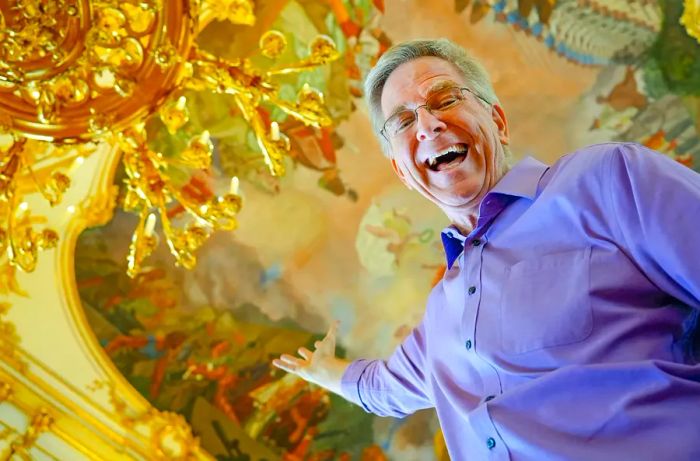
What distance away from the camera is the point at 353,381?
2.69m

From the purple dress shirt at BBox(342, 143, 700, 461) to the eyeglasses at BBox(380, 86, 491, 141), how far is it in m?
0.33

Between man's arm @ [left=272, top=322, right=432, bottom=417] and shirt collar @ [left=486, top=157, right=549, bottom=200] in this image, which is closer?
shirt collar @ [left=486, top=157, right=549, bottom=200]

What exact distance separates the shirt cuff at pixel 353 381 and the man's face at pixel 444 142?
0.79 m

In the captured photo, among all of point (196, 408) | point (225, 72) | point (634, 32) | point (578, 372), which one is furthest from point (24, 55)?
point (634, 32)

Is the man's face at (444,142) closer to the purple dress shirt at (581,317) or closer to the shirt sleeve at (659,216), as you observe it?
the purple dress shirt at (581,317)

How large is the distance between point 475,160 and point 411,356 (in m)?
0.74

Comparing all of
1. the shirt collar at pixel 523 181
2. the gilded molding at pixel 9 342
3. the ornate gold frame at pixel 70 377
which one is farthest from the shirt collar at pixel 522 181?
the gilded molding at pixel 9 342

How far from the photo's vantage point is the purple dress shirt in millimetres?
1508

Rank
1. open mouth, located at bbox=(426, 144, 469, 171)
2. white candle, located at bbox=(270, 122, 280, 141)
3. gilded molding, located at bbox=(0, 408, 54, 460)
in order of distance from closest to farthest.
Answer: open mouth, located at bbox=(426, 144, 469, 171), white candle, located at bbox=(270, 122, 280, 141), gilded molding, located at bbox=(0, 408, 54, 460)

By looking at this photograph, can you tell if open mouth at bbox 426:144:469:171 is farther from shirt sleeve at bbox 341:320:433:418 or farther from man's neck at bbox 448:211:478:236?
shirt sleeve at bbox 341:320:433:418

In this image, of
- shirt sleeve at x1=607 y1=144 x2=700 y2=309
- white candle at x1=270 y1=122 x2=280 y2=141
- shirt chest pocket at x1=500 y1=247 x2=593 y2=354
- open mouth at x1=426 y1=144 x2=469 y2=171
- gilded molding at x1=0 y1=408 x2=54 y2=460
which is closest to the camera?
shirt sleeve at x1=607 y1=144 x2=700 y2=309

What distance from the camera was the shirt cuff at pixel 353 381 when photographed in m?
2.68

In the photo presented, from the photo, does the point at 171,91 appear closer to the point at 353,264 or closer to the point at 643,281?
the point at 643,281

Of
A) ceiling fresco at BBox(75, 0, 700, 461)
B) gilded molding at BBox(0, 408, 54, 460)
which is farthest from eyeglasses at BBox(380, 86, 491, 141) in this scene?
gilded molding at BBox(0, 408, 54, 460)
